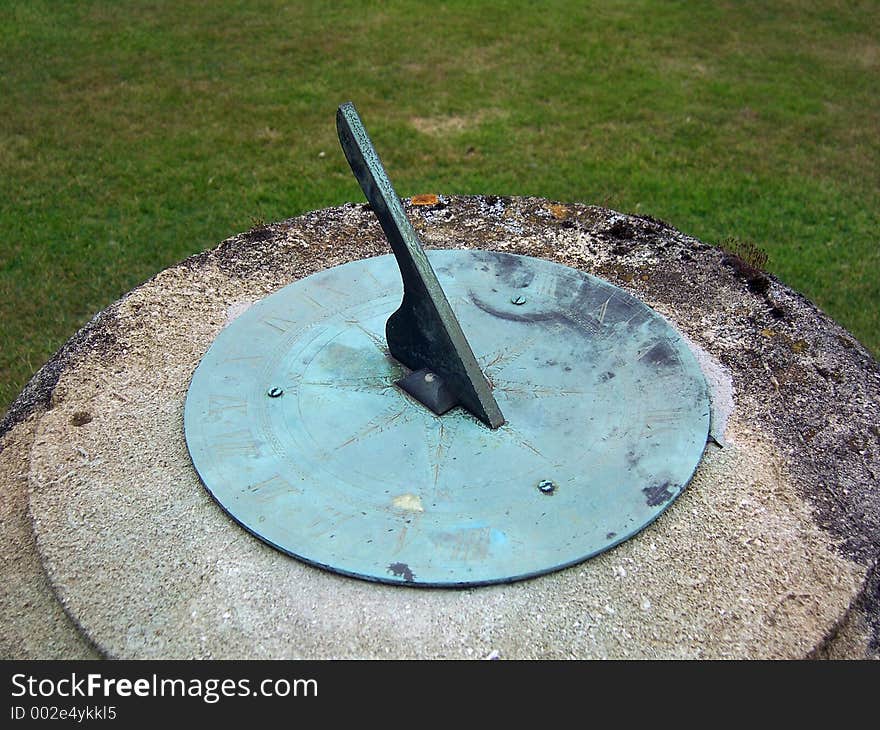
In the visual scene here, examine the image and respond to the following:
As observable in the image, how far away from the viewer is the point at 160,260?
6.46 m

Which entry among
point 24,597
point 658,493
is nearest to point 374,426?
point 658,493

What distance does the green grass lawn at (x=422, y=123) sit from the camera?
657cm

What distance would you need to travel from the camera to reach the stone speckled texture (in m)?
2.96

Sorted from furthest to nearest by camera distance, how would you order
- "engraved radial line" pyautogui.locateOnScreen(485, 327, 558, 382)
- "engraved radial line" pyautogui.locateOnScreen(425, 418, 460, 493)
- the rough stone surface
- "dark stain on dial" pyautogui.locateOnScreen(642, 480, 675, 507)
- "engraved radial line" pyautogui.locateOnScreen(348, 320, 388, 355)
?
"engraved radial line" pyautogui.locateOnScreen(348, 320, 388, 355)
"engraved radial line" pyautogui.locateOnScreen(485, 327, 558, 382)
"engraved radial line" pyautogui.locateOnScreen(425, 418, 460, 493)
"dark stain on dial" pyautogui.locateOnScreen(642, 480, 675, 507)
the rough stone surface

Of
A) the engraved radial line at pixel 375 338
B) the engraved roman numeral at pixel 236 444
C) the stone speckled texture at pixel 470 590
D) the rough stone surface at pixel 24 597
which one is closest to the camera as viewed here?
the stone speckled texture at pixel 470 590

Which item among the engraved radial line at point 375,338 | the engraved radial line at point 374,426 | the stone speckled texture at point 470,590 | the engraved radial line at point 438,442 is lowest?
the stone speckled texture at point 470,590

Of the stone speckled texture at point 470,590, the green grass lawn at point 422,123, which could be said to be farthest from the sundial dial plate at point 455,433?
the green grass lawn at point 422,123

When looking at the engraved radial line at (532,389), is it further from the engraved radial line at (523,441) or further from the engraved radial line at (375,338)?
the engraved radial line at (375,338)

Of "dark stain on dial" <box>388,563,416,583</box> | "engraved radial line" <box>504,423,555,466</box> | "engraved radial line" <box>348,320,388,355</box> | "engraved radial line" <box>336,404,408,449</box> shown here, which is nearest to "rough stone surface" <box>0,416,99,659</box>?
"dark stain on dial" <box>388,563,416,583</box>

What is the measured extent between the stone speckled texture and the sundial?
12 cm

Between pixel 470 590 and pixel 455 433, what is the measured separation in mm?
673

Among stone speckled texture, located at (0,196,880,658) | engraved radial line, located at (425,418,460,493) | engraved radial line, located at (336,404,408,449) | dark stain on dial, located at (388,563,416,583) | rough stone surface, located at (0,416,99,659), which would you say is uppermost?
engraved radial line, located at (425,418,460,493)

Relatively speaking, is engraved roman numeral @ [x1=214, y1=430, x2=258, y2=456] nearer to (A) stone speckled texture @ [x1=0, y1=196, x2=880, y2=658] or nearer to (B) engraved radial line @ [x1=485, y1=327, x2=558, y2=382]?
(A) stone speckled texture @ [x1=0, y1=196, x2=880, y2=658]
